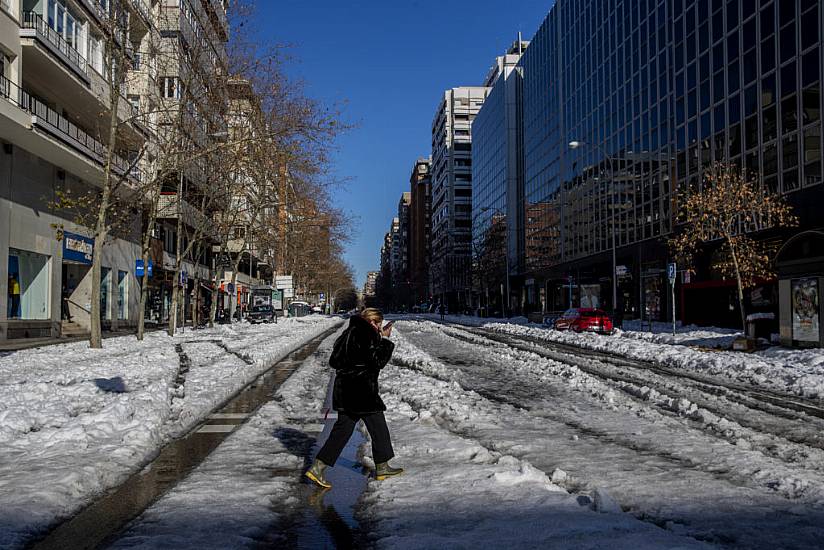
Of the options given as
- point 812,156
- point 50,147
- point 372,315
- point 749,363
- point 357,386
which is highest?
point 812,156

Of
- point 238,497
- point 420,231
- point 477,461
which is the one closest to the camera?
point 238,497

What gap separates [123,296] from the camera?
37156 mm

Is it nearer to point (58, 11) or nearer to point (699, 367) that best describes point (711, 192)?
point (699, 367)

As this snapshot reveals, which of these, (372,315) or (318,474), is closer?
(318,474)

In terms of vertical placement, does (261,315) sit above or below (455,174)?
below

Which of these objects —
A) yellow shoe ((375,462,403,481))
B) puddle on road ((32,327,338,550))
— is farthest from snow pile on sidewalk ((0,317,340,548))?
yellow shoe ((375,462,403,481))

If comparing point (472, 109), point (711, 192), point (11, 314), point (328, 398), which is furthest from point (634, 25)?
point (472, 109)

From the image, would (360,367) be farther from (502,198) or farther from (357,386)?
(502,198)

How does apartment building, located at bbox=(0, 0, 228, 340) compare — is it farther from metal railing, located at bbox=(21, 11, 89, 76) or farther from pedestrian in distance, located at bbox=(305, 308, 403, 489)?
pedestrian in distance, located at bbox=(305, 308, 403, 489)

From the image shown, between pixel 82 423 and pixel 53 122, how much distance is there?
66.7 feet

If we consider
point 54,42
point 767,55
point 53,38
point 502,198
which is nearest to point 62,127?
point 54,42

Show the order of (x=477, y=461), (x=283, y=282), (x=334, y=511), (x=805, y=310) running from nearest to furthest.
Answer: (x=334, y=511)
(x=477, y=461)
(x=805, y=310)
(x=283, y=282)

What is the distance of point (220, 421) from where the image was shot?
9.09 m

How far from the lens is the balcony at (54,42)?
23.4 metres
